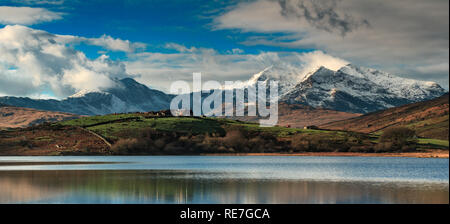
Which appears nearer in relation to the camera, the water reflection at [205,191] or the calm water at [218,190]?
the water reflection at [205,191]

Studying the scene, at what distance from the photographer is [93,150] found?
197m

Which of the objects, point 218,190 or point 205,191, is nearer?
point 205,191

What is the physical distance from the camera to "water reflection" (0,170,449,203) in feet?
189

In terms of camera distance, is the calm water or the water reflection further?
the calm water

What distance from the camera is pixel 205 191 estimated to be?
66.1 m

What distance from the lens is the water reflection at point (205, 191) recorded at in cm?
5775
